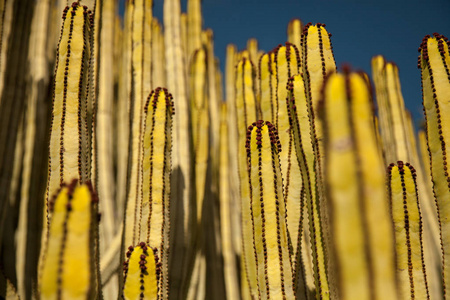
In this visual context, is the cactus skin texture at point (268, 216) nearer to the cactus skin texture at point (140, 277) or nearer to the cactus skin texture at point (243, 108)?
the cactus skin texture at point (140, 277)

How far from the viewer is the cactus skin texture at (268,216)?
300 cm

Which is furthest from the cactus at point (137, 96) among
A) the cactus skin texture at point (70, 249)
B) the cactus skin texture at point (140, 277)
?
the cactus skin texture at point (70, 249)

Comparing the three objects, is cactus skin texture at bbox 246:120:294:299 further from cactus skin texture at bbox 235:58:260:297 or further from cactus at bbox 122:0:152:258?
cactus at bbox 122:0:152:258

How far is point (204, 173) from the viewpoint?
206 inches

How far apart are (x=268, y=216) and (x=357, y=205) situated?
1.43 meters

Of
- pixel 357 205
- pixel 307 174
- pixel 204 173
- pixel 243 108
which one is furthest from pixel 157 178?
pixel 357 205

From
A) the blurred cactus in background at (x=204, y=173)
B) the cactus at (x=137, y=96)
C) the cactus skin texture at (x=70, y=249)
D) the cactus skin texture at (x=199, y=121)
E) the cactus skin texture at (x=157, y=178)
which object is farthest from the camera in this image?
the cactus skin texture at (x=199, y=121)

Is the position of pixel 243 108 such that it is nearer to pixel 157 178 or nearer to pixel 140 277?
pixel 157 178

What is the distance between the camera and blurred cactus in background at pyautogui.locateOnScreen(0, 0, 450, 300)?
1.74 meters

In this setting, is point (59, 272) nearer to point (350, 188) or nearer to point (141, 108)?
point (350, 188)

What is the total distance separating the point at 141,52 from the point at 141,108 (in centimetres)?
65

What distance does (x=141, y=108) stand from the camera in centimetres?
455

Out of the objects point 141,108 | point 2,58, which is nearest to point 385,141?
point 141,108

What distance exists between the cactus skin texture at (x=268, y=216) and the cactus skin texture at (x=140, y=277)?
749 millimetres
